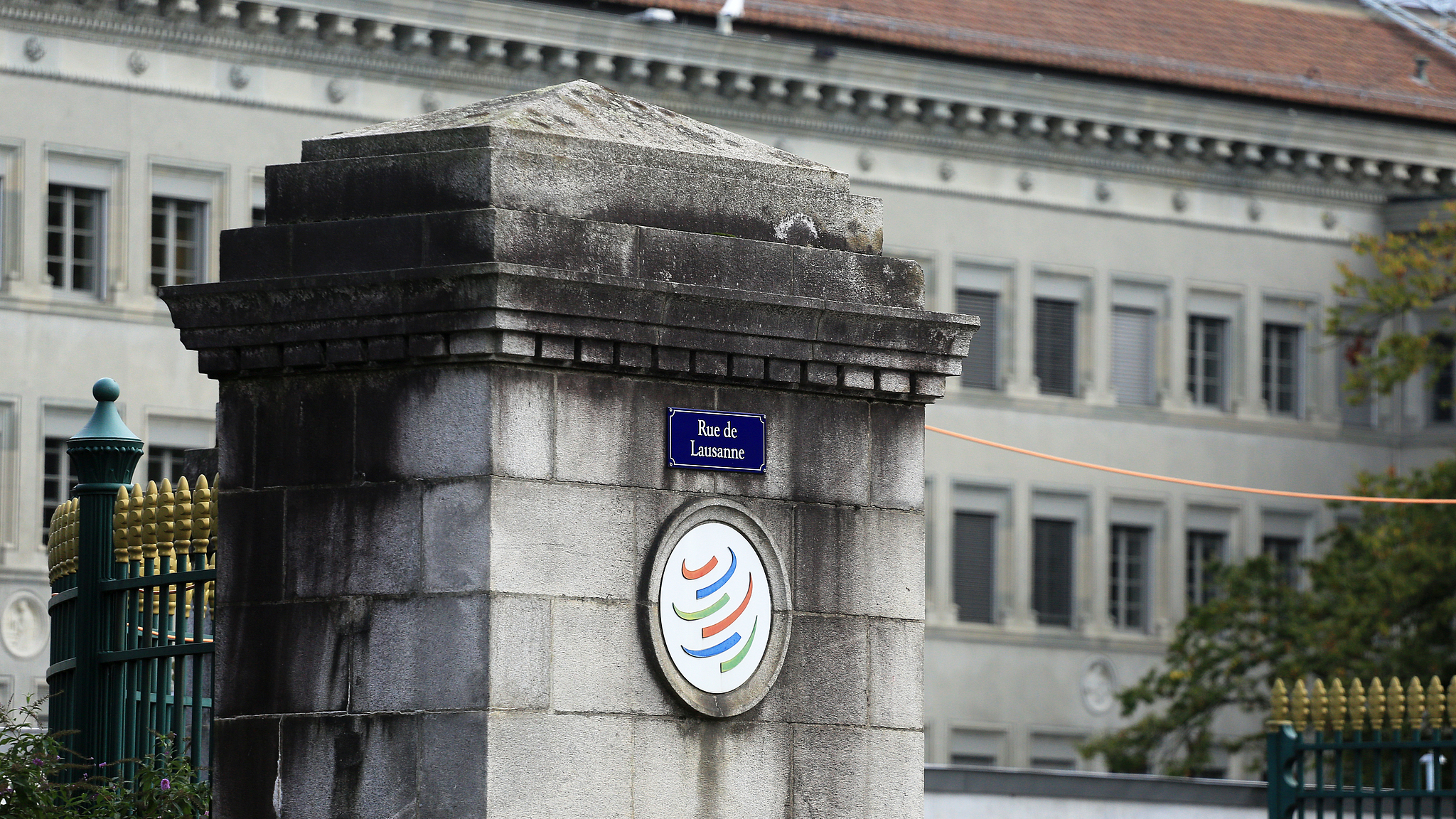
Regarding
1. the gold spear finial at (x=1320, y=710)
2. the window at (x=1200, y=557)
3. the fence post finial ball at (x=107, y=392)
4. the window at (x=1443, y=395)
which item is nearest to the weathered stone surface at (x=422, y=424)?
the fence post finial ball at (x=107, y=392)

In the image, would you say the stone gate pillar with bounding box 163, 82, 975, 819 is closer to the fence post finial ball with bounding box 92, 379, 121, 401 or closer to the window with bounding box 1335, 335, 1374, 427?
the fence post finial ball with bounding box 92, 379, 121, 401

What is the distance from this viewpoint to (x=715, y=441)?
9.97 m

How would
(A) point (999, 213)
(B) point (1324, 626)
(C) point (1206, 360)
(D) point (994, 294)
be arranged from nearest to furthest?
(B) point (1324, 626) < (A) point (999, 213) < (D) point (994, 294) < (C) point (1206, 360)

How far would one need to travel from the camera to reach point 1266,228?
54.8 metres

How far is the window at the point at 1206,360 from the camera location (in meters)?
54.7

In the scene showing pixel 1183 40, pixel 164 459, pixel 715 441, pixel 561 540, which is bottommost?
pixel 561 540

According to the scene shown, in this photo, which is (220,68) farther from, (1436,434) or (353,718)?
(353,718)

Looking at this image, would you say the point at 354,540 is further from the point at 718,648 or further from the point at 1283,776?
the point at 1283,776

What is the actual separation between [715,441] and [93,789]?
2.30 metres

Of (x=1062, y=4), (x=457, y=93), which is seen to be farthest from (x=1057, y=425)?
(x=457, y=93)

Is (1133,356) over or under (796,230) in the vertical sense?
over

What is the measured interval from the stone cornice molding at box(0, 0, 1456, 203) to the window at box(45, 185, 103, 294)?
2.22m

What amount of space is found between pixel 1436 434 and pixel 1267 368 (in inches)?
132

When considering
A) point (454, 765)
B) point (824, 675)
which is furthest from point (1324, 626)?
point (454, 765)
